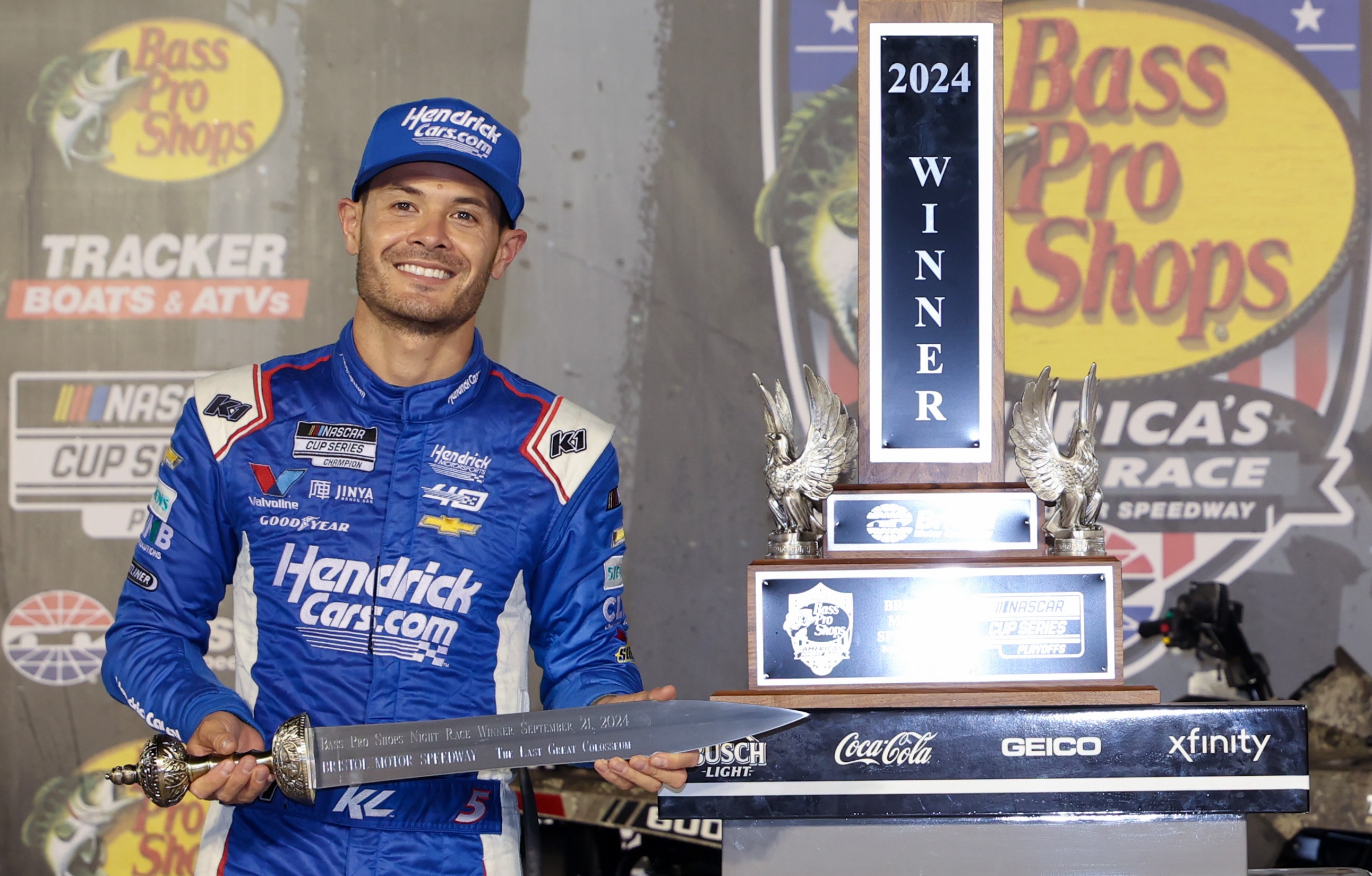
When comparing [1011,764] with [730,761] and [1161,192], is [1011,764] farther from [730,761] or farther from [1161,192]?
[1161,192]

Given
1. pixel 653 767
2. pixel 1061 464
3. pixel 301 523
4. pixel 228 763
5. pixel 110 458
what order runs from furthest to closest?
pixel 110 458 → pixel 1061 464 → pixel 301 523 → pixel 653 767 → pixel 228 763

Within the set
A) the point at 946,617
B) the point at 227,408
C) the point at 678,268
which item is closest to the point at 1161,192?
the point at 678,268

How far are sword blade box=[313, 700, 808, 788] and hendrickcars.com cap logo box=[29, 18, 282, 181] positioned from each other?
230cm

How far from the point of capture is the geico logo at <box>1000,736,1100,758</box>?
154 centimetres

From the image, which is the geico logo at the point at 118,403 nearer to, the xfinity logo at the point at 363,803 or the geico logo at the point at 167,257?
the geico logo at the point at 167,257

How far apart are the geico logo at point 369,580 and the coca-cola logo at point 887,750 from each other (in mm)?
478

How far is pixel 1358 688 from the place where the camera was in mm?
2994

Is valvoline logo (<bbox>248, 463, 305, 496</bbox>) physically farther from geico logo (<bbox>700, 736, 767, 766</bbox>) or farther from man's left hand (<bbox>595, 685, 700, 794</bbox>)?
geico logo (<bbox>700, 736, 767, 766</bbox>)

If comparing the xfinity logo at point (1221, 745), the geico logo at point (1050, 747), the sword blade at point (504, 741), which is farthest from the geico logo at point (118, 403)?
the xfinity logo at point (1221, 745)

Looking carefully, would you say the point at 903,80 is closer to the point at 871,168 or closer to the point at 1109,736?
the point at 871,168

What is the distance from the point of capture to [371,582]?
1479 millimetres

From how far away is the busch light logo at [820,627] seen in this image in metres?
1.67

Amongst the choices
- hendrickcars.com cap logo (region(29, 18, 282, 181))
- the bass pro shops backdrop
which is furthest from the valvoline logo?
hendrickcars.com cap logo (region(29, 18, 282, 181))

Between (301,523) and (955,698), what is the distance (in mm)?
801
